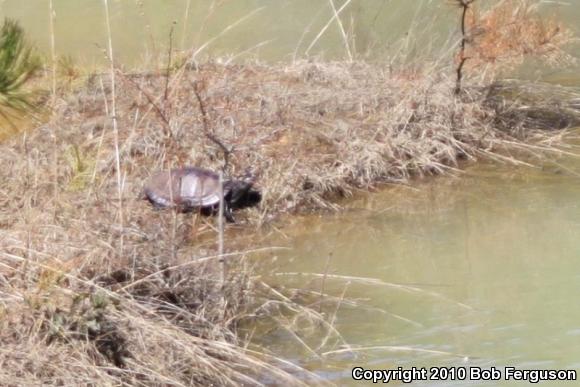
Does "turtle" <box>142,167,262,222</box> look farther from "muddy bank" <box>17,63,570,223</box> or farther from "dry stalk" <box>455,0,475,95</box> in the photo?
"dry stalk" <box>455,0,475,95</box>

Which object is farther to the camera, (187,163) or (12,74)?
(12,74)

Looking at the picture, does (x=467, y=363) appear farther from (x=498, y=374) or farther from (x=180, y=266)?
(x=180, y=266)

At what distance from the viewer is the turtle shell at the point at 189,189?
6.49m

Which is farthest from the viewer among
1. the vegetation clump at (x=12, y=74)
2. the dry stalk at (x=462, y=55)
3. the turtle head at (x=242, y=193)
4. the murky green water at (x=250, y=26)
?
the murky green water at (x=250, y=26)

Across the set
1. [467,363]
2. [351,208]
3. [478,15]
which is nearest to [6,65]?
[351,208]

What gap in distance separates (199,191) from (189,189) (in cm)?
7

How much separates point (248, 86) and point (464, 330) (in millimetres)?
3909

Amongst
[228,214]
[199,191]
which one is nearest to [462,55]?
[228,214]

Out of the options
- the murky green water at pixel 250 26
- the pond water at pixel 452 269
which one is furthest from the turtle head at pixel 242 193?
the murky green water at pixel 250 26

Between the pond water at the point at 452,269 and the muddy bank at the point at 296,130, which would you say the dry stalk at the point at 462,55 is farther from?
the pond water at the point at 452,269

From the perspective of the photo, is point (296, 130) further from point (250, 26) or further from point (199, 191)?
point (250, 26)

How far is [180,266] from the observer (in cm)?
480

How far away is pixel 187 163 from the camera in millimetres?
7227

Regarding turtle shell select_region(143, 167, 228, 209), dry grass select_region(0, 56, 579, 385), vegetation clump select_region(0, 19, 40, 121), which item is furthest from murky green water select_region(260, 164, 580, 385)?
vegetation clump select_region(0, 19, 40, 121)
